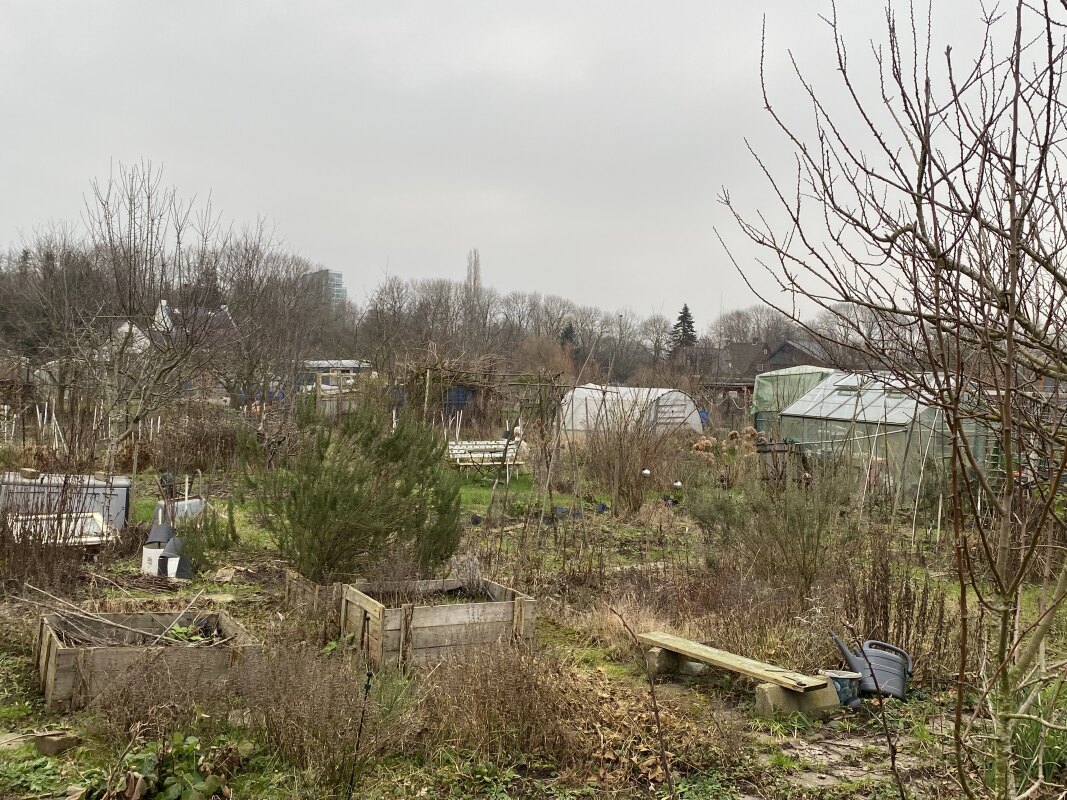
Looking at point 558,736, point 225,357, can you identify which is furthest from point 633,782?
point 225,357

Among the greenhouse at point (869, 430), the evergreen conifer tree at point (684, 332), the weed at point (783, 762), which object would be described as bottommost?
the weed at point (783, 762)

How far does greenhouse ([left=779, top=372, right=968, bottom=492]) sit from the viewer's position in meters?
11.8

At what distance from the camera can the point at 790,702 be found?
16.1 ft

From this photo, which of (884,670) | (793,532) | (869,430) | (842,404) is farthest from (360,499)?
(842,404)

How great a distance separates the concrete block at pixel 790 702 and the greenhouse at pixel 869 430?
6.17 metres

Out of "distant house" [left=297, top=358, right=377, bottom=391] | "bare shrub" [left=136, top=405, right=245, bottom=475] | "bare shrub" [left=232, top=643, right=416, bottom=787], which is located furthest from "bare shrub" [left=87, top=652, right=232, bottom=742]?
"distant house" [left=297, top=358, right=377, bottom=391]

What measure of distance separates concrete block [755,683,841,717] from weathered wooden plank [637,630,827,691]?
62 millimetres

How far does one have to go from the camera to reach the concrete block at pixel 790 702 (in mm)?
4879

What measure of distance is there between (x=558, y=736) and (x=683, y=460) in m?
10.6

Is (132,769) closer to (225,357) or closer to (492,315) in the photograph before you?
(225,357)

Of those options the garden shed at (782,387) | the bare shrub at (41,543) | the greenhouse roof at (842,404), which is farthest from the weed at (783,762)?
the garden shed at (782,387)

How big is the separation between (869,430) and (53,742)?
39.2ft

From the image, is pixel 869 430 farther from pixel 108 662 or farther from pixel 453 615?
pixel 108 662

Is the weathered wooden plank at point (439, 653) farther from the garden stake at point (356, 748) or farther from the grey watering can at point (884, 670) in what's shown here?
the grey watering can at point (884, 670)
